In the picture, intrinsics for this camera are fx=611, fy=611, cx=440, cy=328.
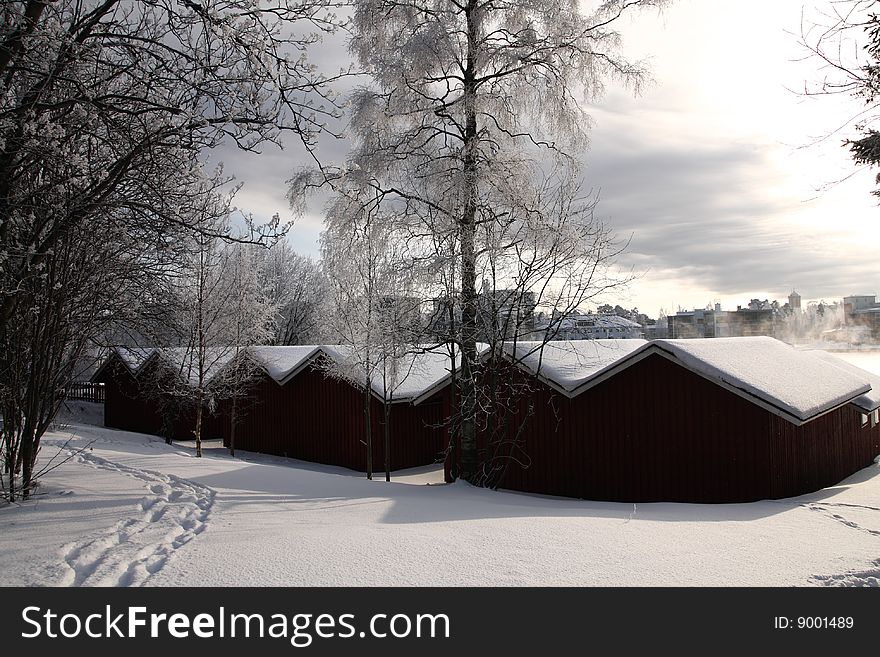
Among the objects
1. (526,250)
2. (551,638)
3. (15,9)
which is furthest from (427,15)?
(551,638)

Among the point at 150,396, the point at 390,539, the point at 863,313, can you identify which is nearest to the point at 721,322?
the point at 863,313

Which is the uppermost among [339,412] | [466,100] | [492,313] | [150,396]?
[466,100]

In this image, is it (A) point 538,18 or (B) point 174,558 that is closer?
(B) point 174,558

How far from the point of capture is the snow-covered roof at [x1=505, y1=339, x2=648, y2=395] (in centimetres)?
1284

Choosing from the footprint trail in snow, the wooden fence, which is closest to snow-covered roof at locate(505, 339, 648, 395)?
the footprint trail in snow

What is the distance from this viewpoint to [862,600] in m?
4.48

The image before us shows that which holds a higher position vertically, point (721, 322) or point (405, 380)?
point (721, 322)

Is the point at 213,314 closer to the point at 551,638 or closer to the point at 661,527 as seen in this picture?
the point at 661,527

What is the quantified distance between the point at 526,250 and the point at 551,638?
8.31 m

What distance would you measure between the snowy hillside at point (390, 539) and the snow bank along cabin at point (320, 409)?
7.59 metres

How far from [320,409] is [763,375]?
13.9 m

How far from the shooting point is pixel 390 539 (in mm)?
5945

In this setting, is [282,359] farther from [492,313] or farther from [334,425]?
[492,313]

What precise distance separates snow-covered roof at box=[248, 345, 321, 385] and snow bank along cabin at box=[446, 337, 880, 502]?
9.12m
